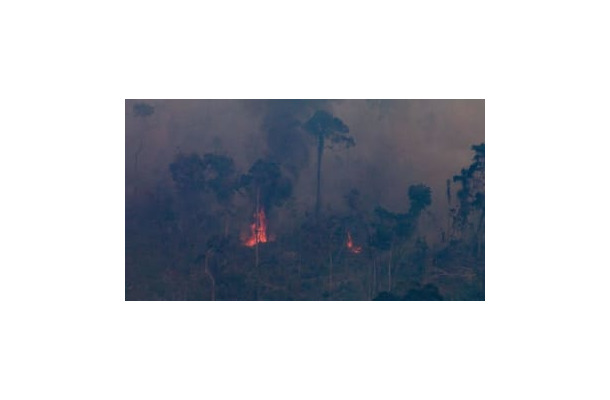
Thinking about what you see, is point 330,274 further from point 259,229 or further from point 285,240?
point 259,229

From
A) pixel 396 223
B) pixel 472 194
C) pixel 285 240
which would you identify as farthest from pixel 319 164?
pixel 472 194

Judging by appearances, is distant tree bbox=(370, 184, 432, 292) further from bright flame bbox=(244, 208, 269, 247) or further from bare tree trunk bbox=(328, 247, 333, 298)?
bright flame bbox=(244, 208, 269, 247)

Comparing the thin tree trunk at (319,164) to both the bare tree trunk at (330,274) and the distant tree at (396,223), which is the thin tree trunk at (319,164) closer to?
the bare tree trunk at (330,274)

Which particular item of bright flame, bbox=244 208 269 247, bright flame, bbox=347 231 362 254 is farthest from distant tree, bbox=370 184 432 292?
bright flame, bbox=244 208 269 247

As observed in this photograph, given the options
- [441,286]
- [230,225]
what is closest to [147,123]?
[230,225]

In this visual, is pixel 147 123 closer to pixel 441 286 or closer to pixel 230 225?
pixel 230 225

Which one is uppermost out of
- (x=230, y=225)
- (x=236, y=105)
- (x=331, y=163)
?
(x=236, y=105)
